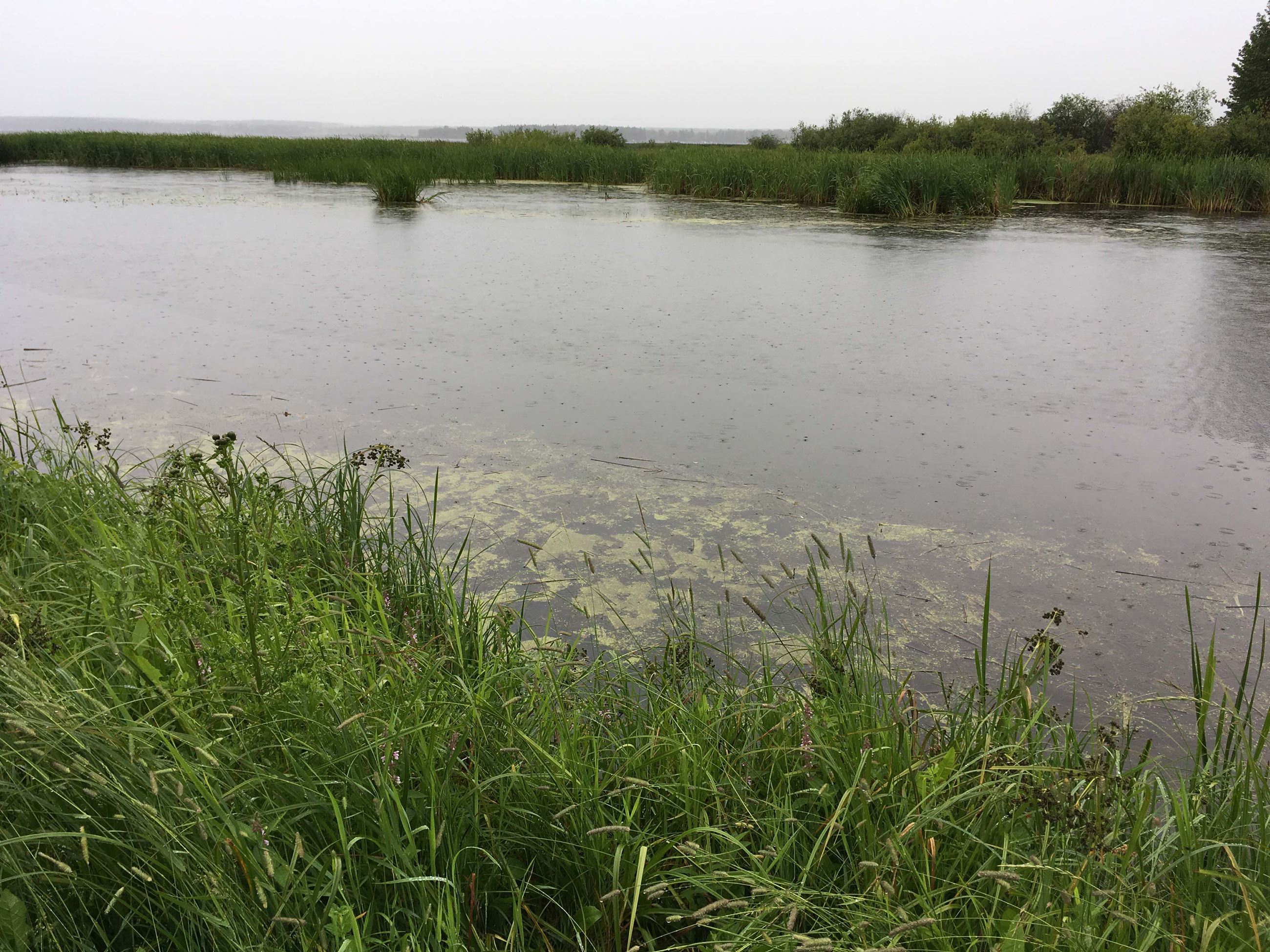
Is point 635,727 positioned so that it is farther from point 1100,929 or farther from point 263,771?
point 1100,929

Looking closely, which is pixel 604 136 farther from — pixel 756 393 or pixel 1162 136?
pixel 756 393

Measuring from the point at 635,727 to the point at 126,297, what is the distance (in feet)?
15.9

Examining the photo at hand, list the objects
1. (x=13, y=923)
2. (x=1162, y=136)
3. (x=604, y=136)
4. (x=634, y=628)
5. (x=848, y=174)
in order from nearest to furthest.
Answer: (x=13, y=923), (x=634, y=628), (x=848, y=174), (x=1162, y=136), (x=604, y=136)

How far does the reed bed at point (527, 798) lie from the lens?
881mm

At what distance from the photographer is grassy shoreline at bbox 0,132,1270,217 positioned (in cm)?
957

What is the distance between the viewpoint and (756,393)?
347 centimetres

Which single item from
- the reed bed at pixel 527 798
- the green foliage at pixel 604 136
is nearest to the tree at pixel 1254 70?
the green foliage at pixel 604 136

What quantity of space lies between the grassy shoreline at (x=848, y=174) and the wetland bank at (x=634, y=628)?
5449 mm

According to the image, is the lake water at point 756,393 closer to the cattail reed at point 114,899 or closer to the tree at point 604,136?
the cattail reed at point 114,899

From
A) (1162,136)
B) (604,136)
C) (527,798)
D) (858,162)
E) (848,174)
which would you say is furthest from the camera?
(604,136)

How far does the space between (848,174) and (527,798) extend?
424 inches

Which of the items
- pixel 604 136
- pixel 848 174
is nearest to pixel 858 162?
pixel 848 174

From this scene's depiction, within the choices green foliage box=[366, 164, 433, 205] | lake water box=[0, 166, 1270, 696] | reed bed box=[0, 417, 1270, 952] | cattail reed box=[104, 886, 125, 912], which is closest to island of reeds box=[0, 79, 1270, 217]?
green foliage box=[366, 164, 433, 205]

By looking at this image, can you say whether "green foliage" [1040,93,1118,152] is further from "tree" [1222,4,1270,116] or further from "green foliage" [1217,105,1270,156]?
"green foliage" [1217,105,1270,156]
